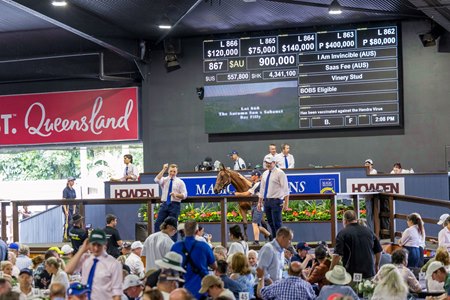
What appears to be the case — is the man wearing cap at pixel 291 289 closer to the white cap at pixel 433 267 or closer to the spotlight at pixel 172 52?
the white cap at pixel 433 267

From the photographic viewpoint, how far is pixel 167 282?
990 centimetres

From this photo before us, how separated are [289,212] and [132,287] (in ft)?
35.6

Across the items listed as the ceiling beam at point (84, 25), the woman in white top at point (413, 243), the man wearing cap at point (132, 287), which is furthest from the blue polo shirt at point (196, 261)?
the ceiling beam at point (84, 25)

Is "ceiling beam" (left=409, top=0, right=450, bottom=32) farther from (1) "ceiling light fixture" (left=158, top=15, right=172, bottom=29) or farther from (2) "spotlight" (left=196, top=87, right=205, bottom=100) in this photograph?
(2) "spotlight" (left=196, top=87, right=205, bottom=100)

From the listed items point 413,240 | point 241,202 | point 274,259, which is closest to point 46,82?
point 241,202

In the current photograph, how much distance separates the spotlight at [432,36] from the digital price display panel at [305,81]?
787 millimetres

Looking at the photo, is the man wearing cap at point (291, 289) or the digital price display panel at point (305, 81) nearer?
the man wearing cap at point (291, 289)

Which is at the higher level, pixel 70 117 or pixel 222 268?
pixel 70 117

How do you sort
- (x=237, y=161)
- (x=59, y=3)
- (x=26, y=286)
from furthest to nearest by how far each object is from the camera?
(x=237, y=161)
(x=59, y=3)
(x=26, y=286)

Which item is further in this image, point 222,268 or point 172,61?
point 172,61

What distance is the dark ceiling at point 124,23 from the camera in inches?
917

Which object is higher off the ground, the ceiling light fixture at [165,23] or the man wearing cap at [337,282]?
the ceiling light fixture at [165,23]

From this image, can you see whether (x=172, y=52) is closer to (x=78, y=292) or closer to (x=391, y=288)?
(x=391, y=288)

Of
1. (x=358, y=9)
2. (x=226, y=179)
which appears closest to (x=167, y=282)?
(x=226, y=179)
